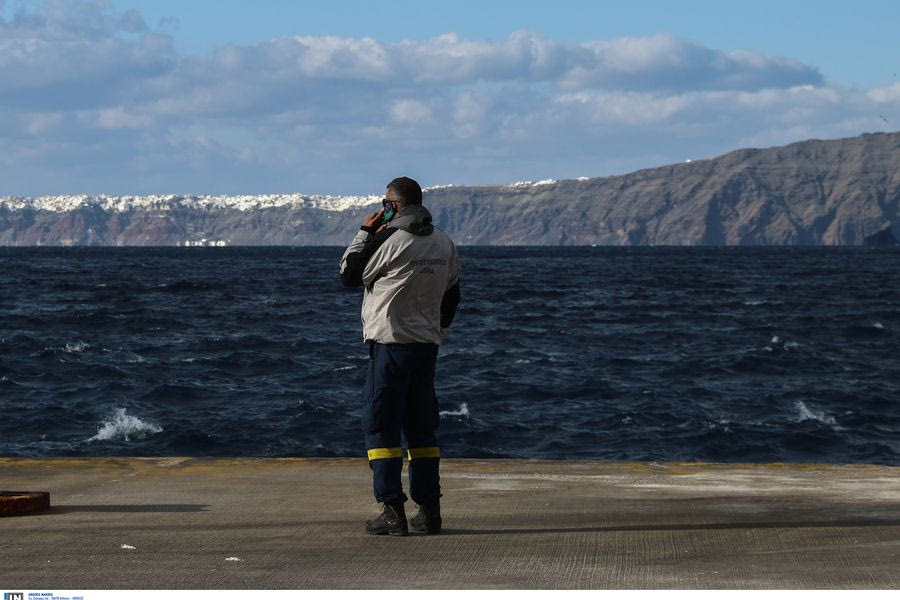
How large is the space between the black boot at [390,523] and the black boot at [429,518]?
127mm

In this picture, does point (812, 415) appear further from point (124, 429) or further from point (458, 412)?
point (124, 429)

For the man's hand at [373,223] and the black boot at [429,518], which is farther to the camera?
the black boot at [429,518]

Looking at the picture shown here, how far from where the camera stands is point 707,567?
6234 millimetres

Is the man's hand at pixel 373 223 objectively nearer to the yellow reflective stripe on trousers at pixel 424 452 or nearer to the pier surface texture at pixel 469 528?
the yellow reflective stripe on trousers at pixel 424 452

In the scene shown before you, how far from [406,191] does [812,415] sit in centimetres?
1783

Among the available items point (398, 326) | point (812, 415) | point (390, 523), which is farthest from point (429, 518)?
point (812, 415)

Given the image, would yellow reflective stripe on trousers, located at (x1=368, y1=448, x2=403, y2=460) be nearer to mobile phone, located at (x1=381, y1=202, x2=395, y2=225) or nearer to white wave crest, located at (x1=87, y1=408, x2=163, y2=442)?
mobile phone, located at (x1=381, y1=202, x2=395, y2=225)

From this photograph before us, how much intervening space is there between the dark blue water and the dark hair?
40.7 feet

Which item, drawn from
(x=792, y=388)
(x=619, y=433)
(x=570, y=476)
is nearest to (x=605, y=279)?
(x=792, y=388)

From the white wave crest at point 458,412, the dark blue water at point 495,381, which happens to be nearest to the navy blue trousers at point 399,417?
the dark blue water at point 495,381

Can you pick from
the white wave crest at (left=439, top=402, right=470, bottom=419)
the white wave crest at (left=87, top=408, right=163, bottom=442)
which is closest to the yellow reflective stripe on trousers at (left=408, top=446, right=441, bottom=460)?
the white wave crest at (left=87, top=408, right=163, bottom=442)

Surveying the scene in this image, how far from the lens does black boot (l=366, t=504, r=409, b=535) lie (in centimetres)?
714

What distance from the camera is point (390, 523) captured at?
7137 millimetres

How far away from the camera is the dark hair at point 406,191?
284 inches
